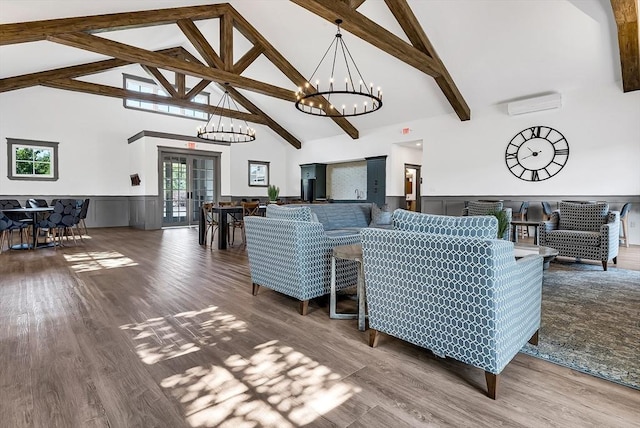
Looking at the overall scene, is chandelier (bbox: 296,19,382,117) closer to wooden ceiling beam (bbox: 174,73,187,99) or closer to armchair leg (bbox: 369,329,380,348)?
wooden ceiling beam (bbox: 174,73,187,99)

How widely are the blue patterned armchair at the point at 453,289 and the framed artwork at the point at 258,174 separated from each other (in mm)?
10693

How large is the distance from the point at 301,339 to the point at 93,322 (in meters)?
1.69

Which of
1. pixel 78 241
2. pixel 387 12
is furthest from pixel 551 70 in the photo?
pixel 78 241

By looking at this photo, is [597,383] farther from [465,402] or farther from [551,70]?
[551,70]

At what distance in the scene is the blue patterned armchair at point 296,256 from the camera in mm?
2754

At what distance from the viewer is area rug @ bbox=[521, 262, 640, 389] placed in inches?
76.9

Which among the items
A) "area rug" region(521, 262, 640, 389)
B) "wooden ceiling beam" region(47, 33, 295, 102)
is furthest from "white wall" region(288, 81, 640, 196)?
"wooden ceiling beam" region(47, 33, 295, 102)

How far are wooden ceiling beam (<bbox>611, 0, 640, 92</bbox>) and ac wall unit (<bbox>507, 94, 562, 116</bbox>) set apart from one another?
3.29ft

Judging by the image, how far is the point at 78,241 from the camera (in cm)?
695

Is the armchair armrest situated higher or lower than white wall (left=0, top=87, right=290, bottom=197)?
lower

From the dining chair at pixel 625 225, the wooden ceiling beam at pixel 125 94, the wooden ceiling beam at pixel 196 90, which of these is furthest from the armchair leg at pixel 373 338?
the wooden ceiling beam at pixel 125 94

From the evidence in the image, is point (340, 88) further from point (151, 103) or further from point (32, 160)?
point (32, 160)

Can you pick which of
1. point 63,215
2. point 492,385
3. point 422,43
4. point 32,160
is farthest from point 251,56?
point 492,385

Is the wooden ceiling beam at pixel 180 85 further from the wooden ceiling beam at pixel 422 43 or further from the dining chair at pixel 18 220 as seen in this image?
the wooden ceiling beam at pixel 422 43
